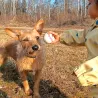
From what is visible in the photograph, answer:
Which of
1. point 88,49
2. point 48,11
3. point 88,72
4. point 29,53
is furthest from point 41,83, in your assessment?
point 48,11

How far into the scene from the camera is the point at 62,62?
591 centimetres

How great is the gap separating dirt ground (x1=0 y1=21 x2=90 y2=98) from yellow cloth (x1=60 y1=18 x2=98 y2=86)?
99 centimetres

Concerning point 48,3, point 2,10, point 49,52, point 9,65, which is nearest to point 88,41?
point 9,65

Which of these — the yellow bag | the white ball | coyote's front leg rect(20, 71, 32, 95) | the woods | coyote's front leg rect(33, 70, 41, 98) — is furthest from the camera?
the woods

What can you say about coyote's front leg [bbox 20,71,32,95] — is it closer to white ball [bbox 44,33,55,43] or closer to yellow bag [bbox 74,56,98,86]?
white ball [bbox 44,33,55,43]

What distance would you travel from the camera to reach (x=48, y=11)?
26.0 m

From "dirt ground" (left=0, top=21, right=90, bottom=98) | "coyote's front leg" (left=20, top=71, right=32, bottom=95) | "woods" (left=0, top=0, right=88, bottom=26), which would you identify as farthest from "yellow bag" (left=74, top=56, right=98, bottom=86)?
"woods" (left=0, top=0, right=88, bottom=26)

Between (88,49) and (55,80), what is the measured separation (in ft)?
8.09

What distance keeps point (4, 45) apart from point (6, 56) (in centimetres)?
26

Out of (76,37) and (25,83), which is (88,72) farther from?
(25,83)

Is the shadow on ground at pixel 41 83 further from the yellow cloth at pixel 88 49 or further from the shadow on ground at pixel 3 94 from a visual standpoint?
the yellow cloth at pixel 88 49

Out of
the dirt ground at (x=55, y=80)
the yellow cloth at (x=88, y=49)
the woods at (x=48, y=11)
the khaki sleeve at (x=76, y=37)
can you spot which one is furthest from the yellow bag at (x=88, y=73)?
the woods at (x=48, y=11)

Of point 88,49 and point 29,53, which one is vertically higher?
point 88,49

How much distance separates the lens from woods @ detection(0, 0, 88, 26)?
78.9 feet
